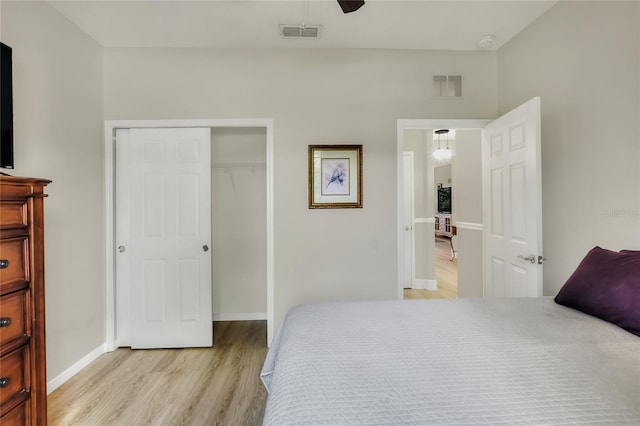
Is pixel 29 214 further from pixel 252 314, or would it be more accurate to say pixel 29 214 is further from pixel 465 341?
pixel 252 314

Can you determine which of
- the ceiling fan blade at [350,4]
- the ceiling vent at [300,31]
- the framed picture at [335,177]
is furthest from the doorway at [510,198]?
the ceiling fan blade at [350,4]

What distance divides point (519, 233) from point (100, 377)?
3395 millimetres

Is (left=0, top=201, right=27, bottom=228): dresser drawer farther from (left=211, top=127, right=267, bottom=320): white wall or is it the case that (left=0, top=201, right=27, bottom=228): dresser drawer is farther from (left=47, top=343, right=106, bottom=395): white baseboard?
(left=211, top=127, right=267, bottom=320): white wall

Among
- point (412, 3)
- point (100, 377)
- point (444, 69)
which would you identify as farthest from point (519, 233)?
point (100, 377)

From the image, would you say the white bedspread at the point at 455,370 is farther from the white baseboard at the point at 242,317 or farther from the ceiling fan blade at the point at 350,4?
the white baseboard at the point at 242,317

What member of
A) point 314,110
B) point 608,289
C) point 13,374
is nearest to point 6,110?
point 13,374

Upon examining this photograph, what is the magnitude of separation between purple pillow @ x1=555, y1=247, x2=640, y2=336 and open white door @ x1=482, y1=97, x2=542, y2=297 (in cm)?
49

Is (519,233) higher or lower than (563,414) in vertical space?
higher

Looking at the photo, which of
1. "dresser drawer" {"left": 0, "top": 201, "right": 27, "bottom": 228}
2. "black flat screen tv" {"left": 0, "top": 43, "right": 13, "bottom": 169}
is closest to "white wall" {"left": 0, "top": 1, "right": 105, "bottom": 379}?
"black flat screen tv" {"left": 0, "top": 43, "right": 13, "bottom": 169}

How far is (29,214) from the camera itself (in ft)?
4.18

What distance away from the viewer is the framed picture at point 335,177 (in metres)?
2.70

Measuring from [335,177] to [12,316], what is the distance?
2.23 m

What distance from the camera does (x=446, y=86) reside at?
110 inches

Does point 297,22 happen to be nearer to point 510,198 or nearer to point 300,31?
point 300,31
